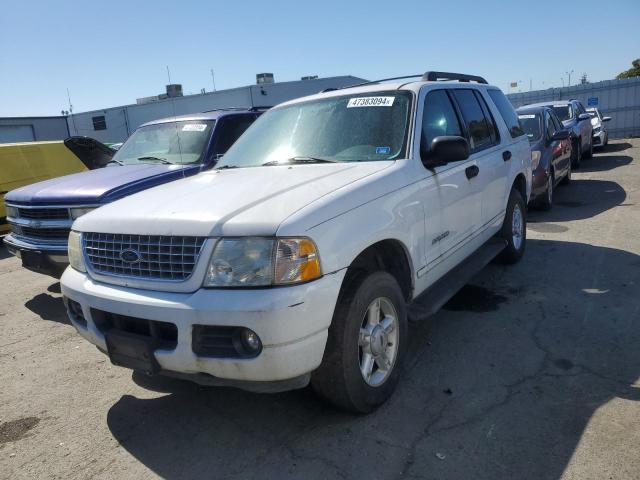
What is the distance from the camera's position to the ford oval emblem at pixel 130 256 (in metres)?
2.83

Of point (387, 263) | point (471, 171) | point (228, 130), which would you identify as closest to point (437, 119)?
point (471, 171)

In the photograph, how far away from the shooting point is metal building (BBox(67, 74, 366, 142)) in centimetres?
3012

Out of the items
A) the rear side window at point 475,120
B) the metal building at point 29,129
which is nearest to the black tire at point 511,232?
the rear side window at point 475,120

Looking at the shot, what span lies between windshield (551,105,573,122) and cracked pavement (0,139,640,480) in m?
10.3

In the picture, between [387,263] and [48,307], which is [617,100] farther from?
[48,307]

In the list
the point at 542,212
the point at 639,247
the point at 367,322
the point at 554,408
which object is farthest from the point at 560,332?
the point at 542,212

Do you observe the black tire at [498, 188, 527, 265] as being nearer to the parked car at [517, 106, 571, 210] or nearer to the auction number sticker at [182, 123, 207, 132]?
the parked car at [517, 106, 571, 210]

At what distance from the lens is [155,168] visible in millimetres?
5949

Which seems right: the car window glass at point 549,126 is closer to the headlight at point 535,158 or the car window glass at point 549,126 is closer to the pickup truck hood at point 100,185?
the headlight at point 535,158

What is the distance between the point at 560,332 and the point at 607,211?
17.4ft

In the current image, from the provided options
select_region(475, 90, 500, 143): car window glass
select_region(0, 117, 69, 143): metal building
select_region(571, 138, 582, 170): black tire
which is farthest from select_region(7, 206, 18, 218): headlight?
select_region(0, 117, 69, 143): metal building

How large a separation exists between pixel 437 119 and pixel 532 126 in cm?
599

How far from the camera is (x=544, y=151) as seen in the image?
8609 millimetres

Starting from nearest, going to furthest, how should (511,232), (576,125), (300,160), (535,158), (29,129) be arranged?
(300,160)
(511,232)
(535,158)
(576,125)
(29,129)
